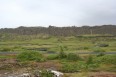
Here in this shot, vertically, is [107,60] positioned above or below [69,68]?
above

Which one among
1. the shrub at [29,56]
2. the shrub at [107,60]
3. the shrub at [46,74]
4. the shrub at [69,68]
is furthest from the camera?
the shrub at [29,56]

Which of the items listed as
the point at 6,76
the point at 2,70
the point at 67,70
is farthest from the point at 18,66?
the point at 6,76

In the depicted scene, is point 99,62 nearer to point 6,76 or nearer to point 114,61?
point 114,61

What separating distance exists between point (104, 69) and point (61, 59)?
15.8 m

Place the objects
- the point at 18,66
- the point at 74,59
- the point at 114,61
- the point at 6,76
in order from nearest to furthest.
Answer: the point at 6,76 < the point at 18,66 < the point at 114,61 < the point at 74,59

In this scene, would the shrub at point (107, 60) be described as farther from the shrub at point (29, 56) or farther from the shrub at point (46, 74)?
the shrub at point (46, 74)

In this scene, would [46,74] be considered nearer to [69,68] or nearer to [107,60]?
[69,68]

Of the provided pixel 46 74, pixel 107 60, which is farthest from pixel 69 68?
pixel 107 60

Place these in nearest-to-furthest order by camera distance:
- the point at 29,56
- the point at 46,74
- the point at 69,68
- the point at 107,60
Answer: the point at 46,74
the point at 69,68
the point at 107,60
the point at 29,56

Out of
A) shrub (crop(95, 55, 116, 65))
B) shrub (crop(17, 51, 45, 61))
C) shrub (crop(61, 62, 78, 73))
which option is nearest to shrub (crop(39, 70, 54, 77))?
shrub (crop(61, 62, 78, 73))

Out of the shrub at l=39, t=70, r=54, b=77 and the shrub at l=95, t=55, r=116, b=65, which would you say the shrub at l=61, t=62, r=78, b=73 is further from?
the shrub at l=95, t=55, r=116, b=65

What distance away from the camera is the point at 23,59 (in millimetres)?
67562

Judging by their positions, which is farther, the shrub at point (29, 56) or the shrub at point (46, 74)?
the shrub at point (29, 56)

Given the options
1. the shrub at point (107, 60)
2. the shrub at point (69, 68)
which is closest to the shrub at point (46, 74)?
the shrub at point (69, 68)
